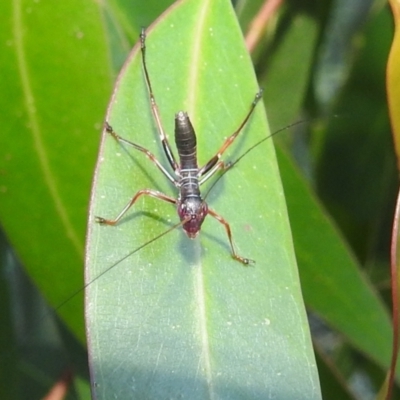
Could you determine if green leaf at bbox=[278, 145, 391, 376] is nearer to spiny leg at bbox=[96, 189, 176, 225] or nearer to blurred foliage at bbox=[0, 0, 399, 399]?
blurred foliage at bbox=[0, 0, 399, 399]

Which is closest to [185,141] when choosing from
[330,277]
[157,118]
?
[157,118]

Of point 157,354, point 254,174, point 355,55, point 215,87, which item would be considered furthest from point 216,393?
point 355,55

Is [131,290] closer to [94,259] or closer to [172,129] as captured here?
[94,259]

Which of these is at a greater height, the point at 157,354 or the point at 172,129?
the point at 172,129

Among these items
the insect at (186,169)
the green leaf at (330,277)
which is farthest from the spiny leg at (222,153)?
the green leaf at (330,277)

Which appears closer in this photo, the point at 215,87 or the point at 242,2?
the point at 215,87

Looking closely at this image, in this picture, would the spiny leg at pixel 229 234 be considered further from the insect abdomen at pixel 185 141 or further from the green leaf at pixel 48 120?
the green leaf at pixel 48 120

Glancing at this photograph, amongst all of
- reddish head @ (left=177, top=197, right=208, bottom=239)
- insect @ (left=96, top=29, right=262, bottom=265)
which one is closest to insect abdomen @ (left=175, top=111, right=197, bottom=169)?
insect @ (left=96, top=29, right=262, bottom=265)
